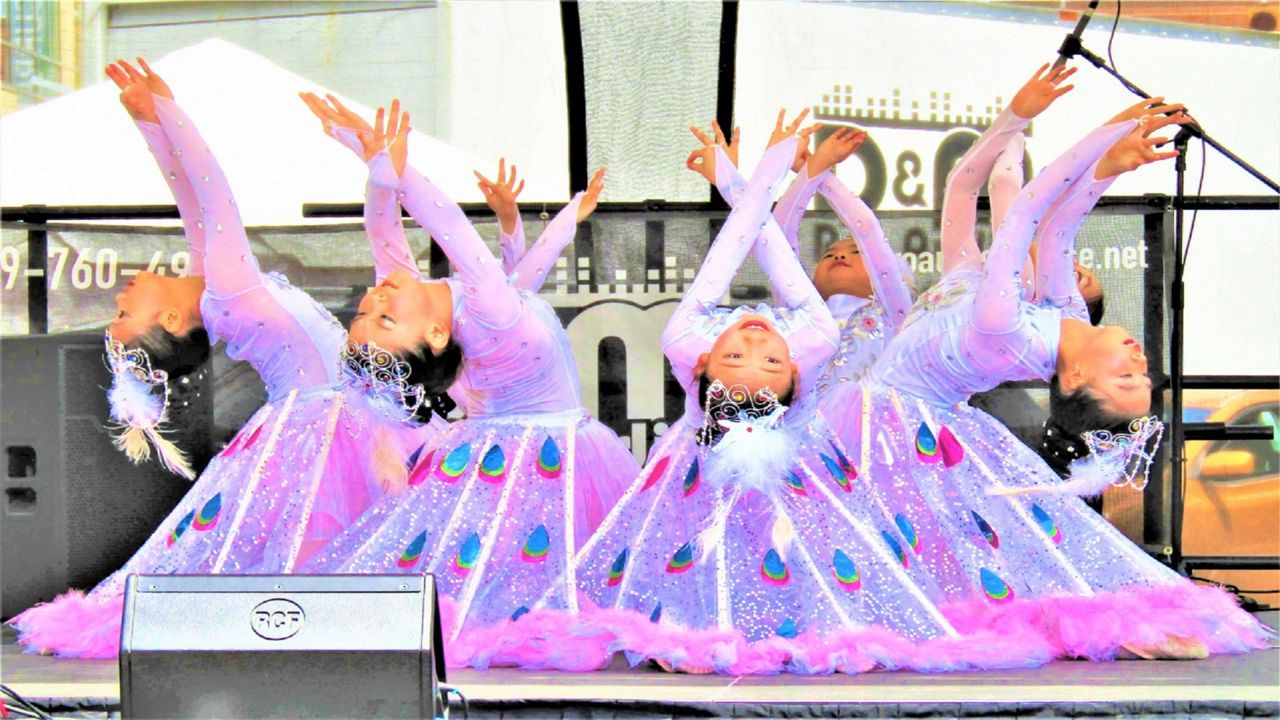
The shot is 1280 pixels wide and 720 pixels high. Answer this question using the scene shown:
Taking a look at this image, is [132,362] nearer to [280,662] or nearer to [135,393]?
[135,393]

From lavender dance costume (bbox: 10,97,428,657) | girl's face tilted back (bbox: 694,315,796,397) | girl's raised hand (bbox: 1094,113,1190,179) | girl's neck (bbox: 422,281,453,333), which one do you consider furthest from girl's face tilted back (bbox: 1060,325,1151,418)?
lavender dance costume (bbox: 10,97,428,657)

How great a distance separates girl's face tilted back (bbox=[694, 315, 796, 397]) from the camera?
443cm

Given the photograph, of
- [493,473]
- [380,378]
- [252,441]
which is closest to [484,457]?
[493,473]

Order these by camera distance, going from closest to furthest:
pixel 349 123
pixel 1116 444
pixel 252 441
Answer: pixel 1116 444, pixel 349 123, pixel 252 441

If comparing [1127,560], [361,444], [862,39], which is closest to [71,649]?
[361,444]

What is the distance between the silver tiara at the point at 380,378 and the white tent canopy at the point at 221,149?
165 centimetres

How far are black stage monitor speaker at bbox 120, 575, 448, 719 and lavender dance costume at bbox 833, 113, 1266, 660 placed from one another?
195cm

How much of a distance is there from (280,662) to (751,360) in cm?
183

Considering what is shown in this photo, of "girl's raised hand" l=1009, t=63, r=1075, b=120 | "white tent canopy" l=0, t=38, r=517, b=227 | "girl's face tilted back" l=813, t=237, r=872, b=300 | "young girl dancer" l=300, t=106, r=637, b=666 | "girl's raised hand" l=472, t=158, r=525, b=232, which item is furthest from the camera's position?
"white tent canopy" l=0, t=38, r=517, b=227

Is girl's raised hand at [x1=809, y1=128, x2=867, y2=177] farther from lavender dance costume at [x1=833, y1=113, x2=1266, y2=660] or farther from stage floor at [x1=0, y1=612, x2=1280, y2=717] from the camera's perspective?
stage floor at [x1=0, y1=612, x2=1280, y2=717]

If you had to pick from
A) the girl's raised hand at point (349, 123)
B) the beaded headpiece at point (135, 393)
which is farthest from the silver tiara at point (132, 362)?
the girl's raised hand at point (349, 123)

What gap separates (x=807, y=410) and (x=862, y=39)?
2.54 metres

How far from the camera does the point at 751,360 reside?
445cm

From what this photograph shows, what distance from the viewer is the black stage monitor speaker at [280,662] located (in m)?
3.06
